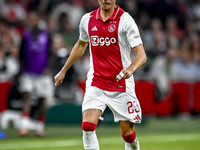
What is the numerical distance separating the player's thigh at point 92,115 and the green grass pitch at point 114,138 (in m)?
2.62

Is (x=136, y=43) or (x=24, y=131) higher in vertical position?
(x=136, y=43)

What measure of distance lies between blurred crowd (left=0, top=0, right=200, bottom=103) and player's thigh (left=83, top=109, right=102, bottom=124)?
6.01 meters

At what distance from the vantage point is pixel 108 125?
455 inches

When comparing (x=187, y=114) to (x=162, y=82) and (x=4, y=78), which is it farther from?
(x=4, y=78)

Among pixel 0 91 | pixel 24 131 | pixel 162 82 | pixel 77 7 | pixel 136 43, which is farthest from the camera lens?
pixel 77 7

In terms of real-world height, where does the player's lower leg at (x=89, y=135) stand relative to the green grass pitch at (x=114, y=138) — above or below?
above

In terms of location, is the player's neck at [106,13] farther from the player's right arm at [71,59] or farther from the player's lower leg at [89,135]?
the player's lower leg at [89,135]

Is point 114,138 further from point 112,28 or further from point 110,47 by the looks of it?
point 112,28

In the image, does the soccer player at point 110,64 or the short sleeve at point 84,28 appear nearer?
the soccer player at point 110,64

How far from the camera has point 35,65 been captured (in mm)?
9703

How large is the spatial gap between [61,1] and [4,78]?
14.7ft

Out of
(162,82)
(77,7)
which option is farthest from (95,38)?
(77,7)

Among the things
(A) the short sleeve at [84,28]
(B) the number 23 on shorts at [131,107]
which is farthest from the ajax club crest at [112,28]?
(B) the number 23 on shorts at [131,107]

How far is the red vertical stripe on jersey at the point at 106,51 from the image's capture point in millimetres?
5637
